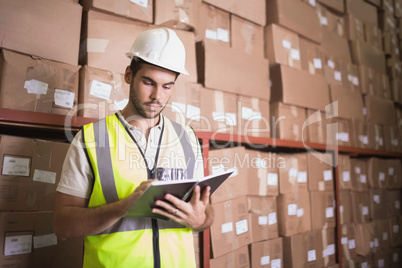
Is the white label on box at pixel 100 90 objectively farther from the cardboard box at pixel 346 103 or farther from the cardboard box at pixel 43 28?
the cardboard box at pixel 346 103

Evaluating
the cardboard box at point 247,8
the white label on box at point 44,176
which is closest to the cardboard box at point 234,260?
the white label on box at point 44,176

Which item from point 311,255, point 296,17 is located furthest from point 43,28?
point 311,255

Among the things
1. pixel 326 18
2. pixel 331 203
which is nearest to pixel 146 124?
pixel 331 203

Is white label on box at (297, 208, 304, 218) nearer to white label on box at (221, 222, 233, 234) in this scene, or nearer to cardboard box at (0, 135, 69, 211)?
white label on box at (221, 222, 233, 234)

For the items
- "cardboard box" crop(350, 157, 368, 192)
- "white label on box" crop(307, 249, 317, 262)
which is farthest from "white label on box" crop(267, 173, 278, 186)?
"cardboard box" crop(350, 157, 368, 192)

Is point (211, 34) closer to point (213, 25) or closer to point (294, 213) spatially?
point (213, 25)

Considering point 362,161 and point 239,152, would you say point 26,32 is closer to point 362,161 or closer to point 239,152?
point 239,152

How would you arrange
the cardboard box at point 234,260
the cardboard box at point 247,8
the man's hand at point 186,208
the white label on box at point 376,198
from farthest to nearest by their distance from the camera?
the white label on box at point 376,198 → the cardboard box at point 247,8 → the cardboard box at point 234,260 → the man's hand at point 186,208

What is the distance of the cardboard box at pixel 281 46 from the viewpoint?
269 cm

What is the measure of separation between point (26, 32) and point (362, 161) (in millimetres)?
3465

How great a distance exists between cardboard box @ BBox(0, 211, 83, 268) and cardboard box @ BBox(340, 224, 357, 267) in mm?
2654

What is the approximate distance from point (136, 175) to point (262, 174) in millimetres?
1437

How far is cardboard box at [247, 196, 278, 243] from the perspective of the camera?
2.33m

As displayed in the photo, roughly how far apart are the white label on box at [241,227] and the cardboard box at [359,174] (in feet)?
5.48
